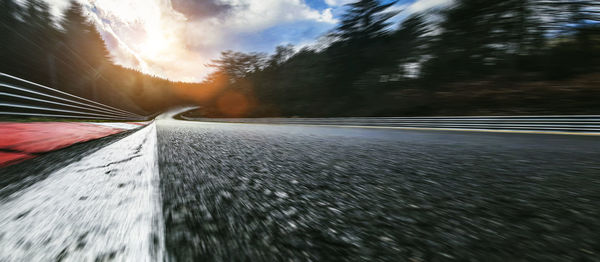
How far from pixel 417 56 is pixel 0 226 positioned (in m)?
23.8

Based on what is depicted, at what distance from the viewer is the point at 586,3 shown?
13250 millimetres

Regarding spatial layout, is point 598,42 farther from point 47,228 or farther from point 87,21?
point 87,21

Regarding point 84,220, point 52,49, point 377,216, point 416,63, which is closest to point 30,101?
point 84,220

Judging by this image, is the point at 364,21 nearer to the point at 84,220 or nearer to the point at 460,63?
the point at 460,63

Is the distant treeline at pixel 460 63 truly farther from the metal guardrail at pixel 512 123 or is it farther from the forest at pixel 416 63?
the metal guardrail at pixel 512 123

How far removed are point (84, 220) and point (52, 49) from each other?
138 feet

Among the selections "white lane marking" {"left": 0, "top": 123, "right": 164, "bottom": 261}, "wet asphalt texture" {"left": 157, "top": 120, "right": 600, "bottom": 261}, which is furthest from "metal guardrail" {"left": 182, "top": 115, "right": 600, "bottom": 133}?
"white lane marking" {"left": 0, "top": 123, "right": 164, "bottom": 261}

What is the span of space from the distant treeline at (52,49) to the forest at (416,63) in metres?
0.14

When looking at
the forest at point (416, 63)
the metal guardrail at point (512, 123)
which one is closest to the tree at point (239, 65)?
the forest at point (416, 63)

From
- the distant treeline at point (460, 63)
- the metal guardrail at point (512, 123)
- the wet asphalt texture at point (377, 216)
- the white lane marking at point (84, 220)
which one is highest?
the distant treeline at point (460, 63)

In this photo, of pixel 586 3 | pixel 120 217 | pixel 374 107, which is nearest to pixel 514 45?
pixel 586 3

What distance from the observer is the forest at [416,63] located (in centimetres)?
1390

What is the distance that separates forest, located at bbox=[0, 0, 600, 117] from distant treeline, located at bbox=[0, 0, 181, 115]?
14 cm

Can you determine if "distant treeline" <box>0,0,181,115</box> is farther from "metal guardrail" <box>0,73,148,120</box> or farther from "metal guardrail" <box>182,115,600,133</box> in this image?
"metal guardrail" <box>182,115,600,133</box>
